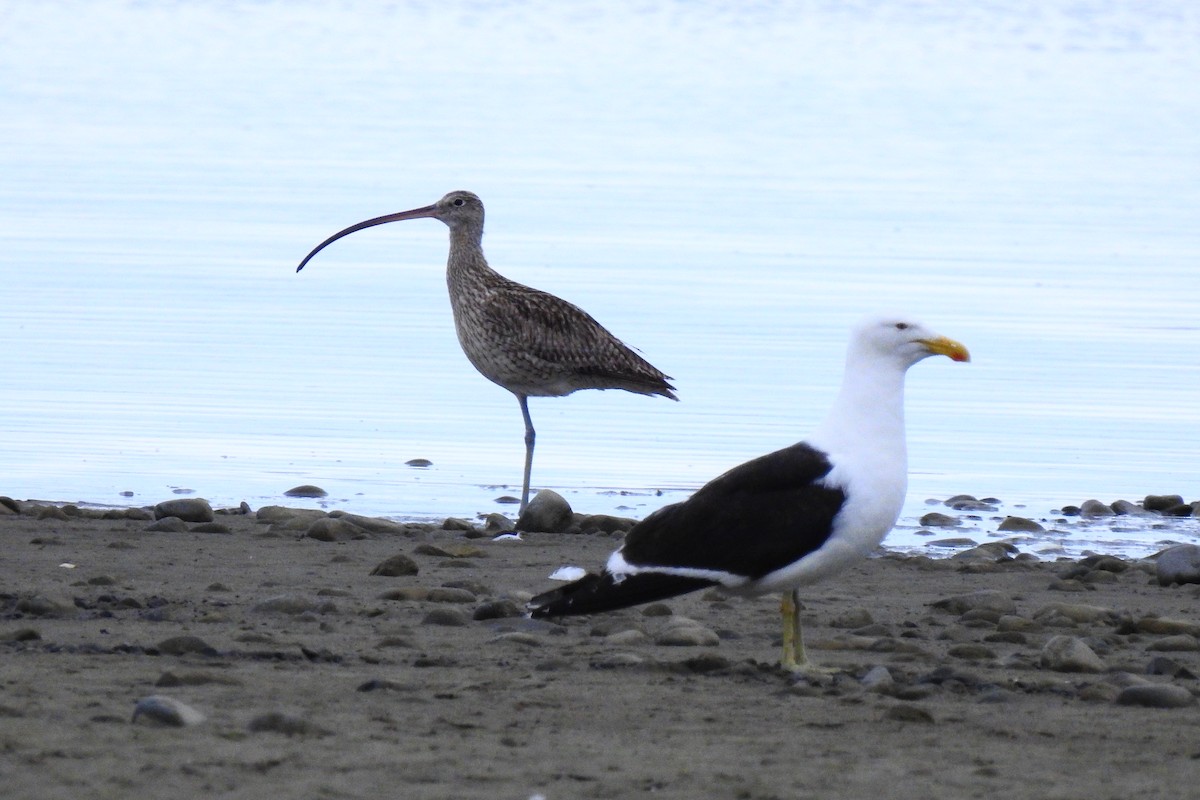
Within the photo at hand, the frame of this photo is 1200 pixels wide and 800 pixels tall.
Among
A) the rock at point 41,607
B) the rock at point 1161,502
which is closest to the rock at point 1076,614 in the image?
the rock at point 1161,502

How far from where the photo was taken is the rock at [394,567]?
9.05 metres

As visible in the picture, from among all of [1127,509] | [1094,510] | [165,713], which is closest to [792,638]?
[165,713]

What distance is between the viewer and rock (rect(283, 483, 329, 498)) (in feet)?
38.4

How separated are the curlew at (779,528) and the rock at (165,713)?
5.37ft

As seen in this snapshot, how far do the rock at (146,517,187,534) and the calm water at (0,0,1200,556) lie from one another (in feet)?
4.54

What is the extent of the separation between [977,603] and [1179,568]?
126 centimetres

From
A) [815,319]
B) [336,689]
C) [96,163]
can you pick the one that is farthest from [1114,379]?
[96,163]

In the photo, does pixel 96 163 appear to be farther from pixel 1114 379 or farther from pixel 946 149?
pixel 1114 379

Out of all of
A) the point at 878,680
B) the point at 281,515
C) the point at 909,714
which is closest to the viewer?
the point at 909,714

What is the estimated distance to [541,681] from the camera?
684cm

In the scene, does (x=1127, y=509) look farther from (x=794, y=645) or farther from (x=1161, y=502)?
(x=794, y=645)

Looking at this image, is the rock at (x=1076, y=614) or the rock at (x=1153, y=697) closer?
the rock at (x=1153, y=697)

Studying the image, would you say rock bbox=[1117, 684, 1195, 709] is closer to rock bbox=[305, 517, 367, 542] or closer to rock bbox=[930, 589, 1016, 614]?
rock bbox=[930, 589, 1016, 614]

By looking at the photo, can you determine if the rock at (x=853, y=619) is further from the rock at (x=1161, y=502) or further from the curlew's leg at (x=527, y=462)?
the rock at (x=1161, y=502)
